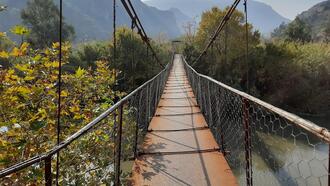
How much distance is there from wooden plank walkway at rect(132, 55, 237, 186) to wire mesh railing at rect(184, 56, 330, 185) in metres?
0.16

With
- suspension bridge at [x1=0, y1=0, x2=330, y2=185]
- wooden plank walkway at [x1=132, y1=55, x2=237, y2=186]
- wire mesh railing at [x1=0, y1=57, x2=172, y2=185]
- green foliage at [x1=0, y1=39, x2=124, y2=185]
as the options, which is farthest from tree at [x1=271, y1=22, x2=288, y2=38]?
wire mesh railing at [x1=0, y1=57, x2=172, y2=185]

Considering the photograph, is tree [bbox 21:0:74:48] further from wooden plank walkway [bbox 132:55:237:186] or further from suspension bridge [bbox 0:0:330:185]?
suspension bridge [bbox 0:0:330:185]

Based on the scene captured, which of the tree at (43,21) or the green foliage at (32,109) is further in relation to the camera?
the tree at (43,21)

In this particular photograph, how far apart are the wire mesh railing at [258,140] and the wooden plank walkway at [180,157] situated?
0.16 meters

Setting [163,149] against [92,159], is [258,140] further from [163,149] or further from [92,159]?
[92,159]

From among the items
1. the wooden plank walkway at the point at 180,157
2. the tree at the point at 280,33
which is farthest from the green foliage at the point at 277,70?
the tree at the point at 280,33

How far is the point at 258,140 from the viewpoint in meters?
9.77

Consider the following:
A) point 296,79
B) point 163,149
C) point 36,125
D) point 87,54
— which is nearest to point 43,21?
point 87,54

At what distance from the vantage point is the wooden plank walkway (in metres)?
2.21

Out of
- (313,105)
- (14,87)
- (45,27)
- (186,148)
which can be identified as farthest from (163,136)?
(45,27)

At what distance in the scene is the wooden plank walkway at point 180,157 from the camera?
221 centimetres

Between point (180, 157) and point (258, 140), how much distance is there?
760cm

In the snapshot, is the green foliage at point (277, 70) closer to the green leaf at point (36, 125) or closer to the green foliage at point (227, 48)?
the green foliage at point (227, 48)

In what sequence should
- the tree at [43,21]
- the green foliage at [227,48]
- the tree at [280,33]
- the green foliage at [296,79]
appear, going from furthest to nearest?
the tree at [280,33] < the tree at [43,21] < the green foliage at [227,48] < the green foliage at [296,79]
